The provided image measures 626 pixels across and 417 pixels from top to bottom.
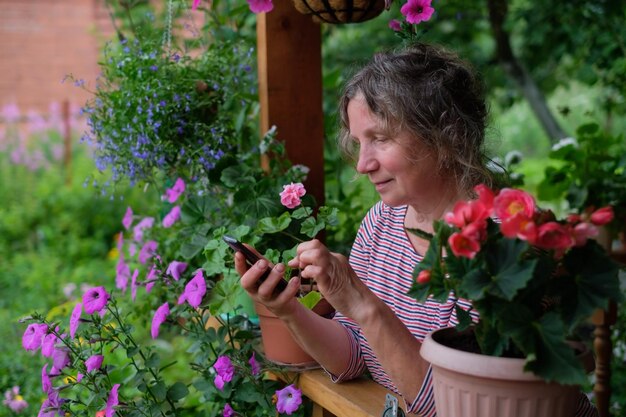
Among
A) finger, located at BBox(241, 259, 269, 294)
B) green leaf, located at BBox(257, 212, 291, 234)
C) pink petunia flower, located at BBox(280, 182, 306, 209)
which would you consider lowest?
finger, located at BBox(241, 259, 269, 294)

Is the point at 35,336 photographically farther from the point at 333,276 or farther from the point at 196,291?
the point at 333,276

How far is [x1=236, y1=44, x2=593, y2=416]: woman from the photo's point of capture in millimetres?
1268

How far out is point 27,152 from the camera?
6.39m

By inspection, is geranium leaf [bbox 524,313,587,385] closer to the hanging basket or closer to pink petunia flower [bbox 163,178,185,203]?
the hanging basket

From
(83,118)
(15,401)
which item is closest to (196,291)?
(15,401)

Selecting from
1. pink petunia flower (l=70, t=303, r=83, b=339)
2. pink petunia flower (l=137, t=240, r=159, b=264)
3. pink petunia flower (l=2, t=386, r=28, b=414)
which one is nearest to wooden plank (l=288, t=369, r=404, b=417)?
pink petunia flower (l=70, t=303, r=83, b=339)

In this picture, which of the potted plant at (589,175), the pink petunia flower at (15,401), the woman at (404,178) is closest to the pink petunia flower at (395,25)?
the woman at (404,178)

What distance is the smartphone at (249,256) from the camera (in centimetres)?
128

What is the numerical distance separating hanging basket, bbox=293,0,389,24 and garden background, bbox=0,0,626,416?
0.36 ft

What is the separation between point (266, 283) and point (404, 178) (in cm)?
32

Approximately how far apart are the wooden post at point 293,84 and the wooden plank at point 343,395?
1.78 ft

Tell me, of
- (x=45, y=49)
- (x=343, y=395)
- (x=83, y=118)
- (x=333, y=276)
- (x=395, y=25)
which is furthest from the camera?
(x=45, y=49)

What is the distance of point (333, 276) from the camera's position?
46.6 inches

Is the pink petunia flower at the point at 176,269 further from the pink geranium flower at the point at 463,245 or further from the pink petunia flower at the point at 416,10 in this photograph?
the pink geranium flower at the point at 463,245
